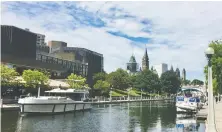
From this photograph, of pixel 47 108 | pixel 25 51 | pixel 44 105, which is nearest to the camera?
pixel 44 105

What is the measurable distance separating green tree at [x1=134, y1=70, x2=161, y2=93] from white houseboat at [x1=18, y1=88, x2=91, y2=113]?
98.7 metres

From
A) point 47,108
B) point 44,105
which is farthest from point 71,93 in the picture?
point 44,105

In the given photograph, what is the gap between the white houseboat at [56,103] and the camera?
161 feet

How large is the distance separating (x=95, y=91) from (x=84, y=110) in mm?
54538

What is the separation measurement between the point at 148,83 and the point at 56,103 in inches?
4447

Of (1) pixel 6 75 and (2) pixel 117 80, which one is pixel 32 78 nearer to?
(1) pixel 6 75

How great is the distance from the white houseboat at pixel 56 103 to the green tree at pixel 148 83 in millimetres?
98664

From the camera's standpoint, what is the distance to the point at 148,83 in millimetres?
161500

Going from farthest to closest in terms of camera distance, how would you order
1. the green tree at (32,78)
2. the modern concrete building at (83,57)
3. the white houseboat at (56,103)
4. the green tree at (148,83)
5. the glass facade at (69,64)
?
the green tree at (148,83), the modern concrete building at (83,57), the glass facade at (69,64), the green tree at (32,78), the white houseboat at (56,103)

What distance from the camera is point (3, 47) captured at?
110688 millimetres

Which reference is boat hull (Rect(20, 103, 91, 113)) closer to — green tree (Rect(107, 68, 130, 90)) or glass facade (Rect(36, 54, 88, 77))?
green tree (Rect(107, 68, 130, 90))

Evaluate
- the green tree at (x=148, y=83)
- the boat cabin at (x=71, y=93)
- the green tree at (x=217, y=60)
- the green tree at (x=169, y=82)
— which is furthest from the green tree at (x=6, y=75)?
the green tree at (x=169, y=82)

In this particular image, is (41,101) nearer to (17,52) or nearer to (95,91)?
(95,91)

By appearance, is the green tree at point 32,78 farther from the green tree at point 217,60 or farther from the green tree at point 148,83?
the green tree at point 148,83
